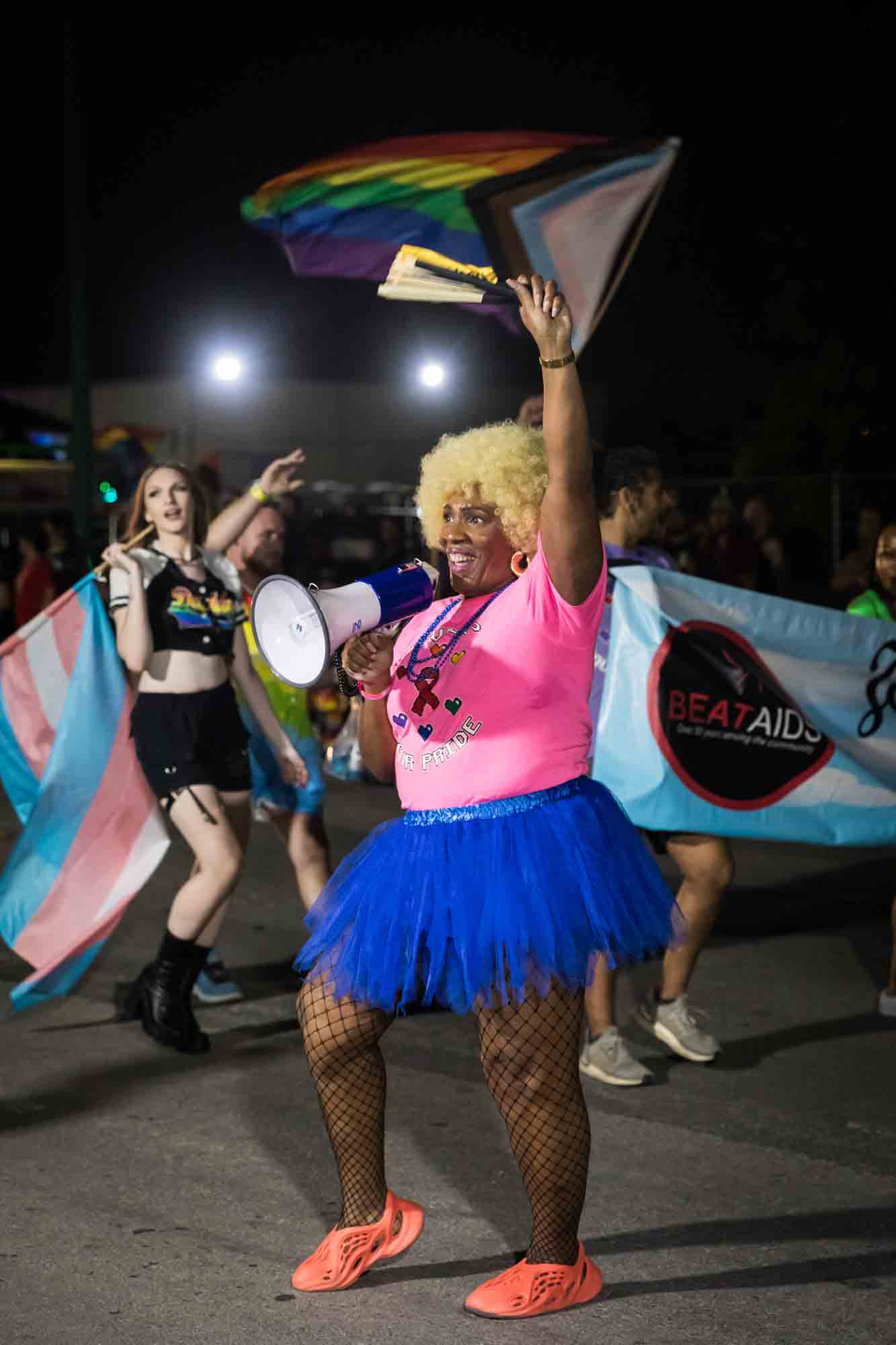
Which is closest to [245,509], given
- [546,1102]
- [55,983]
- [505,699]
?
[55,983]

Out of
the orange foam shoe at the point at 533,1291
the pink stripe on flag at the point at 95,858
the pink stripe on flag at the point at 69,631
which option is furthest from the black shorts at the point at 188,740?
the orange foam shoe at the point at 533,1291

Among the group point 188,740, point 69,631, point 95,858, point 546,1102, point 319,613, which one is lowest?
point 95,858

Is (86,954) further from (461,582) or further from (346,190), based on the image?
(346,190)

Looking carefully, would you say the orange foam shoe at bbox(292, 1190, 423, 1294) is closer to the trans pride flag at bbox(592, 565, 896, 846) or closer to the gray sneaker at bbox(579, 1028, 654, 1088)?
the gray sneaker at bbox(579, 1028, 654, 1088)

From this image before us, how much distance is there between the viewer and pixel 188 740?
5906mm

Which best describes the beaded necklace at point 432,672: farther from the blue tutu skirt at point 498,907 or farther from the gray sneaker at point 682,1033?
the gray sneaker at point 682,1033

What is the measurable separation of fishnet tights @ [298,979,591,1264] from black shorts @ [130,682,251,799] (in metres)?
2.35

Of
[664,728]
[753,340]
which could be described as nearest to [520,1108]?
[664,728]

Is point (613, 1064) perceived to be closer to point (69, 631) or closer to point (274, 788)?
point (274, 788)

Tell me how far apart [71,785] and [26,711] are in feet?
1.17

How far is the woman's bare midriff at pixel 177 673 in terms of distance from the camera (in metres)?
A: 5.98

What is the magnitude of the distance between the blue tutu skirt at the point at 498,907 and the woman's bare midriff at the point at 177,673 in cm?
252

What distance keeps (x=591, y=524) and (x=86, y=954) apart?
3.45 metres

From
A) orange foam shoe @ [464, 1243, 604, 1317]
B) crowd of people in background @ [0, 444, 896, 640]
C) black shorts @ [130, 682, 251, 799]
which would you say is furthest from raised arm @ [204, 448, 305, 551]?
orange foam shoe @ [464, 1243, 604, 1317]
